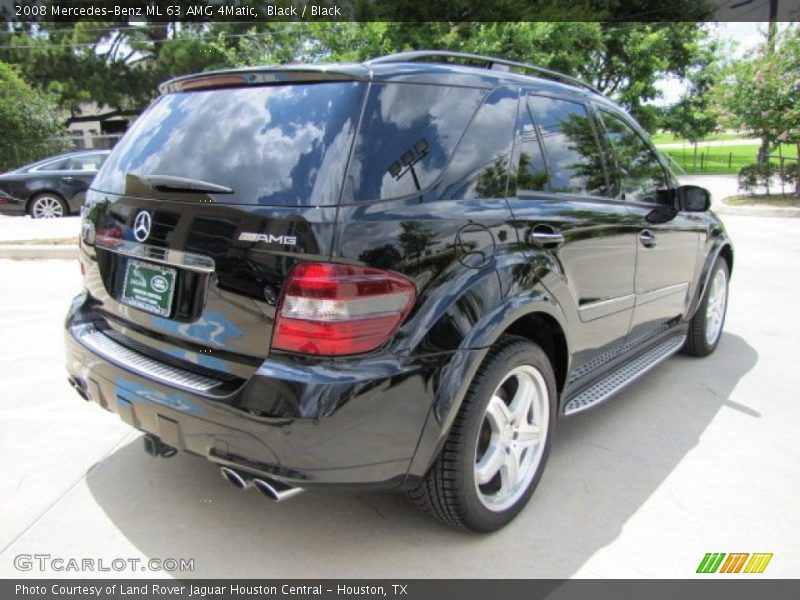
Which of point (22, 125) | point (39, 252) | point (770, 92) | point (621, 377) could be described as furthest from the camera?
point (22, 125)

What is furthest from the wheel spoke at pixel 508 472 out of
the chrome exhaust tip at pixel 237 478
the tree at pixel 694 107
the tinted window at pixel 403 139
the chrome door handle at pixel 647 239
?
the tree at pixel 694 107

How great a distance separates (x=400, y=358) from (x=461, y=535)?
95 cm

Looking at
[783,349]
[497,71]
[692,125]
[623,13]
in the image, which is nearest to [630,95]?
[623,13]

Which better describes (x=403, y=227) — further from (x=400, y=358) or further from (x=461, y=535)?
(x=461, y=535)

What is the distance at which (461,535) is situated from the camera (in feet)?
8.53

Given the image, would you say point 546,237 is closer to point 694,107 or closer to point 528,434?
point 528,434

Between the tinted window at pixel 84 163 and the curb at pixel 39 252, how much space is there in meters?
4.15

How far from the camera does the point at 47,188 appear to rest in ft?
39.6

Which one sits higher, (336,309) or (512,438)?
(336,309)

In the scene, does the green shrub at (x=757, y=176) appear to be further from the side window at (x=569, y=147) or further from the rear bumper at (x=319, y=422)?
the rear bumper at (x=319, y=422)

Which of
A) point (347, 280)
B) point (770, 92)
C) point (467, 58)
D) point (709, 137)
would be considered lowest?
point (347, 280)

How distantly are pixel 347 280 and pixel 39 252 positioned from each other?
805 cm

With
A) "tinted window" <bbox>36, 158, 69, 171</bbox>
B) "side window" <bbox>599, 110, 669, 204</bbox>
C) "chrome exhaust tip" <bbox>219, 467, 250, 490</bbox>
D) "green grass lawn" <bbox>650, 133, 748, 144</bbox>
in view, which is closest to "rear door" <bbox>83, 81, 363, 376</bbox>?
"chrome exhaust tip" <bbox>219, 467, 250, 490</bbox>

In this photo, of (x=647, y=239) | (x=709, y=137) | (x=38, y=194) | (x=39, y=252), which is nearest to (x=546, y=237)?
(x=647, y=239)
